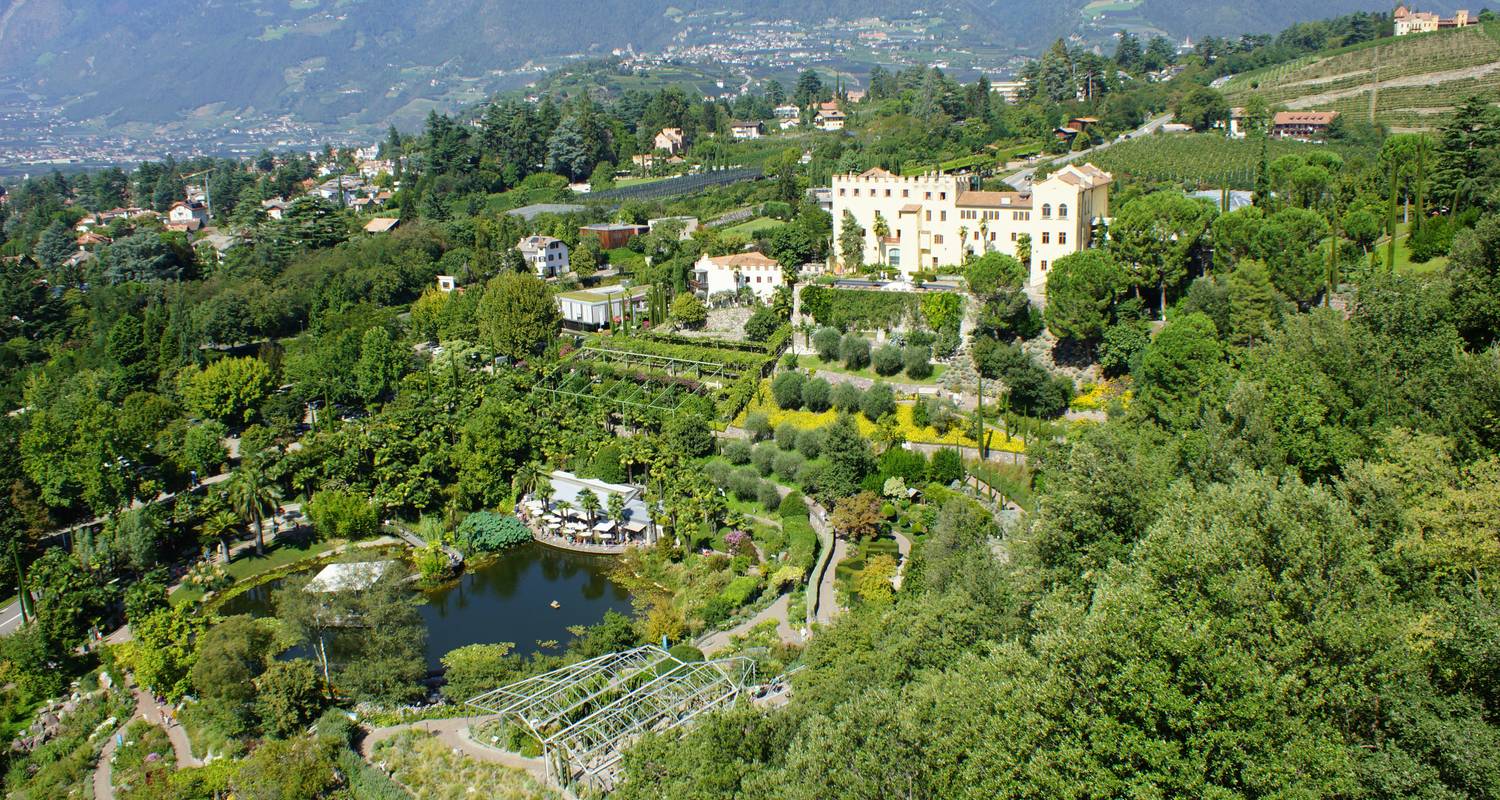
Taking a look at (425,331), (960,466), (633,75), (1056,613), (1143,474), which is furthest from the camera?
(633,75)

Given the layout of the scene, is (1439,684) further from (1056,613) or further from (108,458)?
(108,458)

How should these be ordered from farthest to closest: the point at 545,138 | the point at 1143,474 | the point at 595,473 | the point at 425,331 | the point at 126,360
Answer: the point at 545,138 → the point at 425,331 → the point at 126,360 → the point at 595,473 → the point at 1143,474

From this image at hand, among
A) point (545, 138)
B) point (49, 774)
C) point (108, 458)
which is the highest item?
point (545, 138)

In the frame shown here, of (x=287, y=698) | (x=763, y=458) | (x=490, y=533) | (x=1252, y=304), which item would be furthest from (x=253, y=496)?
(x=1252, y=304)

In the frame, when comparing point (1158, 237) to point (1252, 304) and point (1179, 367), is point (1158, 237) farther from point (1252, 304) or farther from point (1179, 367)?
point (1179, 367)

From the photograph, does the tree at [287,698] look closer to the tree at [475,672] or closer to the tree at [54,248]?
the tree at [475,672]

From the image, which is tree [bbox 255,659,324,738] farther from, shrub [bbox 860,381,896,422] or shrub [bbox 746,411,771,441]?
shrub [bbox 860,381,896,422]

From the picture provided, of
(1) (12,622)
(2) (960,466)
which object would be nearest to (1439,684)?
(2) (960,466)

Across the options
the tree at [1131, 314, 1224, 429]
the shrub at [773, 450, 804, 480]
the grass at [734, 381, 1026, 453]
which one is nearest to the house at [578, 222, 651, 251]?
the grass at [734, 381, 1026, 453]
